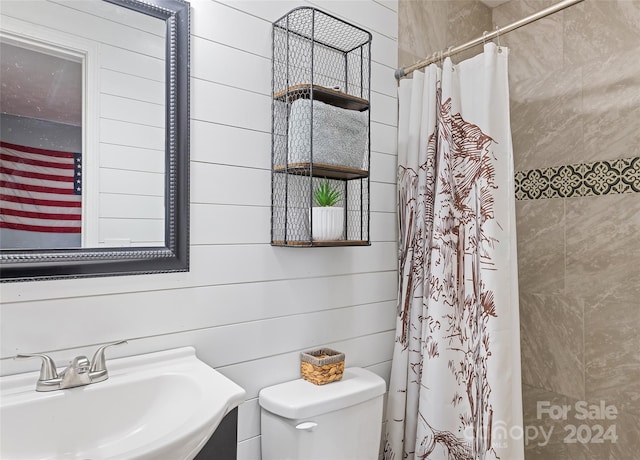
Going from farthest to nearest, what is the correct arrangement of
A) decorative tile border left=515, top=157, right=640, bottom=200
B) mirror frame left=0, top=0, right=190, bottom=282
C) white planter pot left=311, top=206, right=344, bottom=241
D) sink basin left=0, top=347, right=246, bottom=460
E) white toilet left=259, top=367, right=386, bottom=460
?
decorative tile border left=515, top=157, right=640, bottom=200
white planter pot left=311, top=206, right=344, bottom=241
white toilet left=259, top=367, right=386, bottom=460
mirror frame left=0, top=0, right=190, bottom=282
sink basin left=0, top=347, right=246, bottom=460

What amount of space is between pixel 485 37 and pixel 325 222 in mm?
894

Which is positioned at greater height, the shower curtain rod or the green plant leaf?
the shower curtain rod

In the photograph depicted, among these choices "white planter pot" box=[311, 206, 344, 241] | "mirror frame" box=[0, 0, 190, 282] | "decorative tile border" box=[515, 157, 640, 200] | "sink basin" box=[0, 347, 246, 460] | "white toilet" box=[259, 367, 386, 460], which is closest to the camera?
"sink basin" box=[0, 347, 246, 460]

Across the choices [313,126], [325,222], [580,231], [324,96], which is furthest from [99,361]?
[580,231]

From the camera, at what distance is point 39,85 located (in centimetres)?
102

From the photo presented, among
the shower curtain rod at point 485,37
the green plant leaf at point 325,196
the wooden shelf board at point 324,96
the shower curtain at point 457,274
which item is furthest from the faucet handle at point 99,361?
the shower curtain rod at point 485,37

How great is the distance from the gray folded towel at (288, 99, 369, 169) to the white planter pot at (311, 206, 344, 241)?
0.52 feet

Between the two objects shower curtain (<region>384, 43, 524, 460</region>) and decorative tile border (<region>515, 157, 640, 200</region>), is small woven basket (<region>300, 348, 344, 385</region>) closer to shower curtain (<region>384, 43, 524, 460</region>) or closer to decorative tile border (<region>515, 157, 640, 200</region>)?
shower curtain (<region>384, 43, 524, 460</region>)

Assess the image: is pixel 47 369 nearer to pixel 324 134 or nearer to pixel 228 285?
pixel 228 285

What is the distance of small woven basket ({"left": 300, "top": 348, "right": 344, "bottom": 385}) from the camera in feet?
4.63

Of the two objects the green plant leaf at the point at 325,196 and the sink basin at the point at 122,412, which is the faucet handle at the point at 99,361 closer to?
the sink basin at the point at 122,412

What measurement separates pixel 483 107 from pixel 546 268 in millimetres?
902

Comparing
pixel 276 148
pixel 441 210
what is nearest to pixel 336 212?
pixel 276 148

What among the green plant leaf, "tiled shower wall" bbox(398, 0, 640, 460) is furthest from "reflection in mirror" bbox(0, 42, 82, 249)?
"tiled shower wall" bbox(398, 0, 640, 460)
